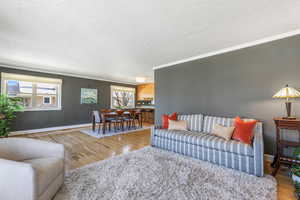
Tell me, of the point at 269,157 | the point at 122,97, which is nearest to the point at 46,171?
the point at 269,157

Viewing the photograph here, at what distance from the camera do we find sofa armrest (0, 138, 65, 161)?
1.56 metres

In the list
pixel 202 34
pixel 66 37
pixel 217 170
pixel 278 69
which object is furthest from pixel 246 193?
pixel 66 37

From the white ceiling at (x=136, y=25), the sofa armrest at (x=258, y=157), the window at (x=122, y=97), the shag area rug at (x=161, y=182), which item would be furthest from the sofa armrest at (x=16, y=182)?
the window at (x=122, y=97)

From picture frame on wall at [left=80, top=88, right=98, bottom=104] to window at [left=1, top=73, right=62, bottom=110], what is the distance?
0.93 m

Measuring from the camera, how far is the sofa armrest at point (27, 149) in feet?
5.10

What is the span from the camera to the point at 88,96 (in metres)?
6.21

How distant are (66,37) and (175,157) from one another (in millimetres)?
3398

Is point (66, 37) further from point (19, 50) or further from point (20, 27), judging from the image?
point (19, 50)

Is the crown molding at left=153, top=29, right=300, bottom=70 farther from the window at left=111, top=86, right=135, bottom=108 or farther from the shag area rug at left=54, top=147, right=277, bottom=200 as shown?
the window at left=111, top=86, right=135, bottom=108

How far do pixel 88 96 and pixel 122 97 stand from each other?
1985 millimetres

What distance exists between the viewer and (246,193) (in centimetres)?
156

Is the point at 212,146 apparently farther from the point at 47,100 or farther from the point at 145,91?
the point at 47,100

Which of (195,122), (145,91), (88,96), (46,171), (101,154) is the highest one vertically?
(145,91)

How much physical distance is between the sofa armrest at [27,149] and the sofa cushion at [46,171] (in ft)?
0.51
